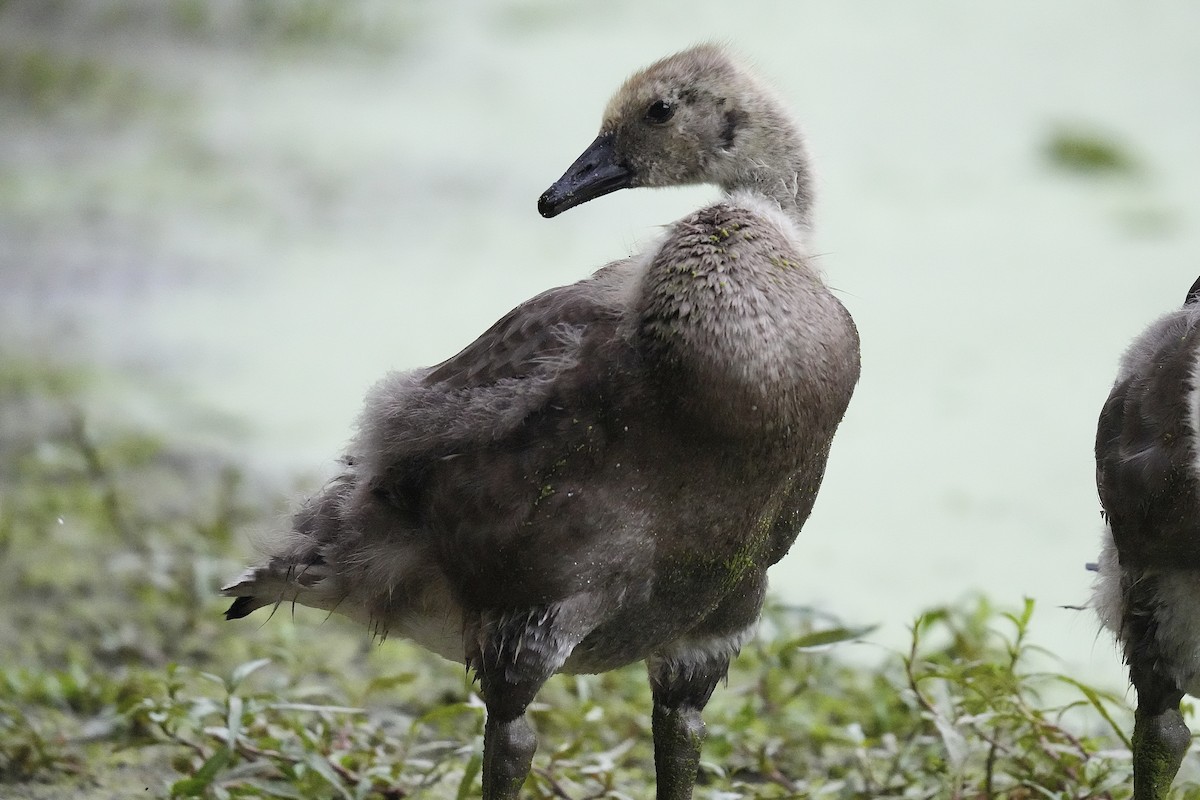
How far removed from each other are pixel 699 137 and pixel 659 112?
0.10 m

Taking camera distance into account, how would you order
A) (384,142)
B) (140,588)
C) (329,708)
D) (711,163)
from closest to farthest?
(711,163) < (329,708) < (140,588) < (384,142)

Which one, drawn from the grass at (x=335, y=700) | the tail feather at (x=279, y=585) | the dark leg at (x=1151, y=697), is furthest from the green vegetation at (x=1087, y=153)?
the tail feather at (x=279, y=585)

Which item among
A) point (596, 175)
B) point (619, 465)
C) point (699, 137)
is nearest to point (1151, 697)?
point (619, 465)

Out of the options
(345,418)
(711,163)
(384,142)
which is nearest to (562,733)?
(711,163)

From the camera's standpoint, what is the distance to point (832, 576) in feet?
18.3

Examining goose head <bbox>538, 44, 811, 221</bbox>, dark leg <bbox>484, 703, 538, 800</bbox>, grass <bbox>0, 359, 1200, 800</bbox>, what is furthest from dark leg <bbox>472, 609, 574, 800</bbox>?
goose head <bbox>538, 44, 811, 221</bbox>

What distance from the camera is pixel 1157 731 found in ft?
10.5

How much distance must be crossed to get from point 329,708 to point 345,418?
9.15 feet

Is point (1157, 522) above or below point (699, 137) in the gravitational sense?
below

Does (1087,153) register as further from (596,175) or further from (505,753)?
(505,753)

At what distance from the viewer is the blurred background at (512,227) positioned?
238 inches

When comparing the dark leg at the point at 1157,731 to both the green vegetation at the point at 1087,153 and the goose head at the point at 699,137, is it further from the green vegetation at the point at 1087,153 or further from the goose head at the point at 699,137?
the green vegetation at the point at 1087,153

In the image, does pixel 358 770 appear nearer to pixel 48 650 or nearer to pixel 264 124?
pixel 48 650

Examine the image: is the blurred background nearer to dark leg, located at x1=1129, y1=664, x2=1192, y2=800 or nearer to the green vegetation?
the green vegetation
